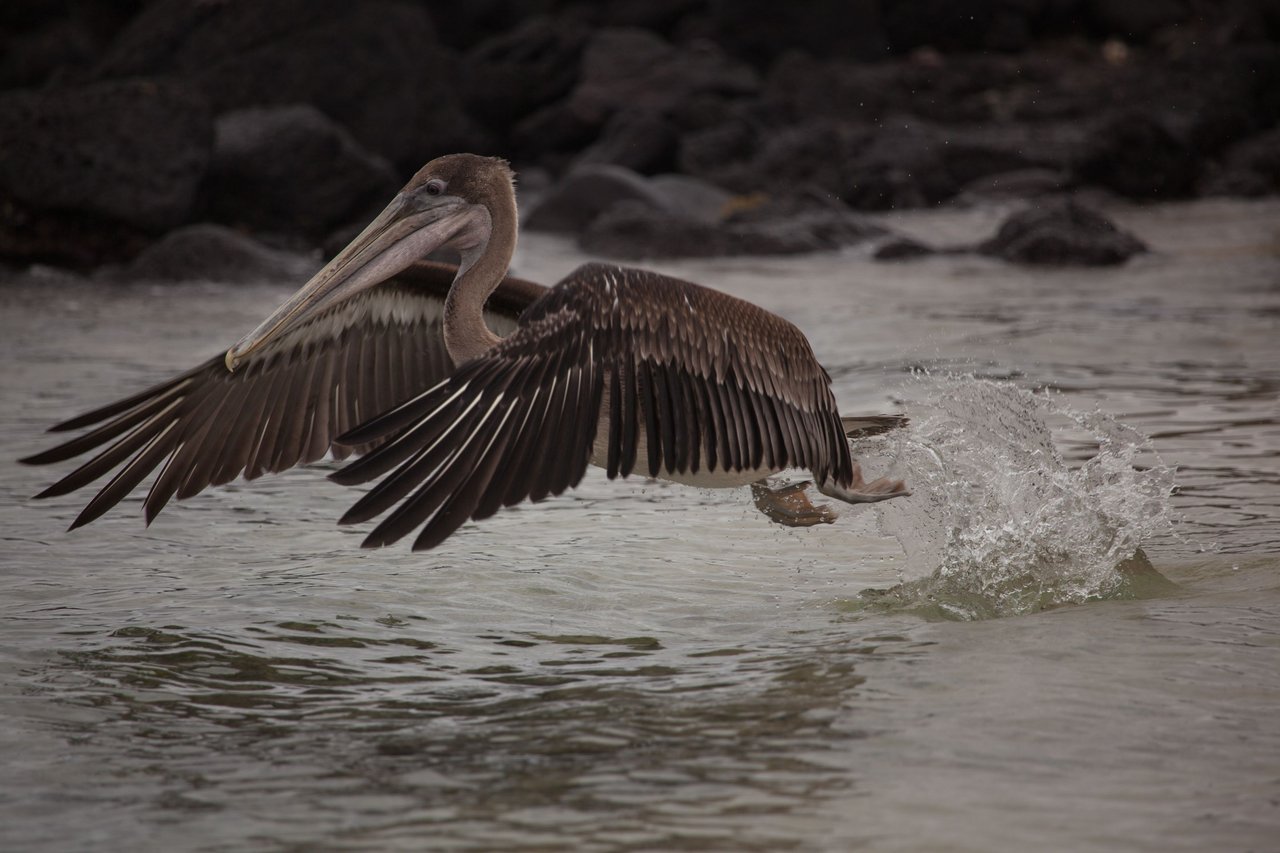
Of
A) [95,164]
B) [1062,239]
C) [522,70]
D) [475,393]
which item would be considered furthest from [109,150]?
[475,393]

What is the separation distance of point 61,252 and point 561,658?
11.1 meters

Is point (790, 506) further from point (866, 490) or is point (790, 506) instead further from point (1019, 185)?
point (1019, 185)

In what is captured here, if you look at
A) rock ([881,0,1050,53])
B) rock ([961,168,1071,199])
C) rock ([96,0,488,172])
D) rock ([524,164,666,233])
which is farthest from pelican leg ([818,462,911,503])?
rock ([881,0,1050,53])

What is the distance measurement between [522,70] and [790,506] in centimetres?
1937

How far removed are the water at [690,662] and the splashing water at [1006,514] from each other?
0.04 ft

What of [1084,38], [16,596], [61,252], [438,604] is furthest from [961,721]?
[1084,38]

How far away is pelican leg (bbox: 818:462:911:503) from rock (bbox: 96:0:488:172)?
14374mm

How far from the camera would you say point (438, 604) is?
4.61m

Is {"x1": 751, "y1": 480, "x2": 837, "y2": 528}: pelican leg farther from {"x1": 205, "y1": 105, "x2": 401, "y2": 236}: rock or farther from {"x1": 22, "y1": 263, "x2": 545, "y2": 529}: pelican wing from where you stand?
{"x1": 205, "y1": 105, "x2": 401, "y2": 236}: rock

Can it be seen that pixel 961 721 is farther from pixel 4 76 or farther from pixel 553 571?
pixel 4 76

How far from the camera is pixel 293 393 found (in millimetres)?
5027

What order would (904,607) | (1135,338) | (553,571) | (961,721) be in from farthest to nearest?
(1135,338)
(553,571)
(904,607)
(961,721)

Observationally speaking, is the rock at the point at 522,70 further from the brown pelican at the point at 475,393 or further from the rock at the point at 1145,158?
the brown pelican at the point at 475,393

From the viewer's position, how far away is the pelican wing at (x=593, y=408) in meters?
3.46
